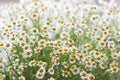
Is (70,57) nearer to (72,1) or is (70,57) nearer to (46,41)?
(46,41)

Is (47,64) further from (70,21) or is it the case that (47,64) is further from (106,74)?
(70,21)

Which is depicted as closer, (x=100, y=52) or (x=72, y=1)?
(x=100, y=52)

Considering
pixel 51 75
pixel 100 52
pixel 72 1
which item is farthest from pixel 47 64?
pixel 72 1

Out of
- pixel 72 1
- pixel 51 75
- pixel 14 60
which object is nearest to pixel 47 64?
pixel 51 75

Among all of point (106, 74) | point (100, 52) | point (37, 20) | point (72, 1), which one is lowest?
point (106, 74)

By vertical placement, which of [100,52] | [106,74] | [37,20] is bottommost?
[106,74]

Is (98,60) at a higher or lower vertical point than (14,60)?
lower

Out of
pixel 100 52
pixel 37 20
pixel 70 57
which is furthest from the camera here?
pixel 37 20

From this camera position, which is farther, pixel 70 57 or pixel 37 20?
pixel 37 20

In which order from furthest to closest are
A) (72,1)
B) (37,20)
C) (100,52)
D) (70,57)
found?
1. (72,1)
2. (37,20)
3. (100,52)
4. (70,57)
